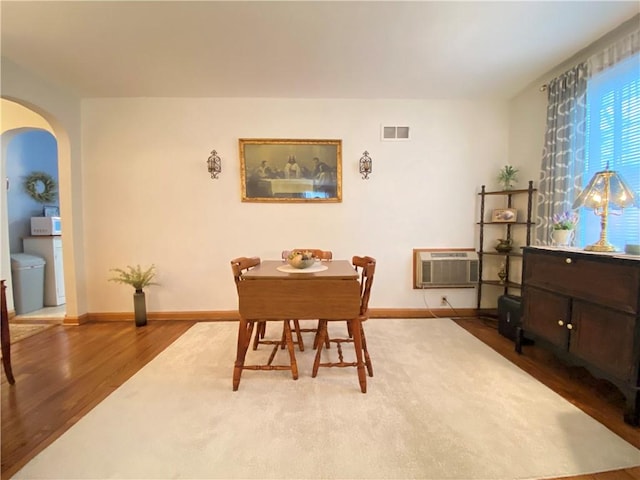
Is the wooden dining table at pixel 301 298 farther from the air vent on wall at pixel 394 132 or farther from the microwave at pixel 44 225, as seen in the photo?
the microwave at pixel 44 225

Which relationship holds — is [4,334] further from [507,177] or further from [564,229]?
[507,177]

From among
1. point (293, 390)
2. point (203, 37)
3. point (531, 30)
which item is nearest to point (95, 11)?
point (203, 37)

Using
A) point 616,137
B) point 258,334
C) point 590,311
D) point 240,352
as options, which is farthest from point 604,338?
point 258,334

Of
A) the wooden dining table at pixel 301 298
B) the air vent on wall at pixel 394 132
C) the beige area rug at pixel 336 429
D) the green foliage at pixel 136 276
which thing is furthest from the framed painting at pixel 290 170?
the beige area rug at pixel 336 429

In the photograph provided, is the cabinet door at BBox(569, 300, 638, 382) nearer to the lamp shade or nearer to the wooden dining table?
the lamp shade

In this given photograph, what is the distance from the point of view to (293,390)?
1849 mm

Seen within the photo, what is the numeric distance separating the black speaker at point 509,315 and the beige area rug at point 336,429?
1.84 ft

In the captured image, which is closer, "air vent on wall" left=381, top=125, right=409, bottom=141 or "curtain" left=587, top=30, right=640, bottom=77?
"curtain" left=587, top=30, right=640, bottom=77

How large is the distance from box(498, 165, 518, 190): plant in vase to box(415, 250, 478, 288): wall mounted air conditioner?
857 mm

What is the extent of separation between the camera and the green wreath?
12.9ft

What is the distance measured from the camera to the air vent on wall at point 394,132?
3260 millimetres

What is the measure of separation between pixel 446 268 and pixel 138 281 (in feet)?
11.5

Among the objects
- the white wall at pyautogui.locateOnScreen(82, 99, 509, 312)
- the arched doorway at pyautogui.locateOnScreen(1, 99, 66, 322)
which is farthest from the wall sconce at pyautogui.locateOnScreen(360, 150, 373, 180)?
the arched doorway at pyautogui.locateOnScreen(1, 99, 66, 322)

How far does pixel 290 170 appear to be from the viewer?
10.6ft
